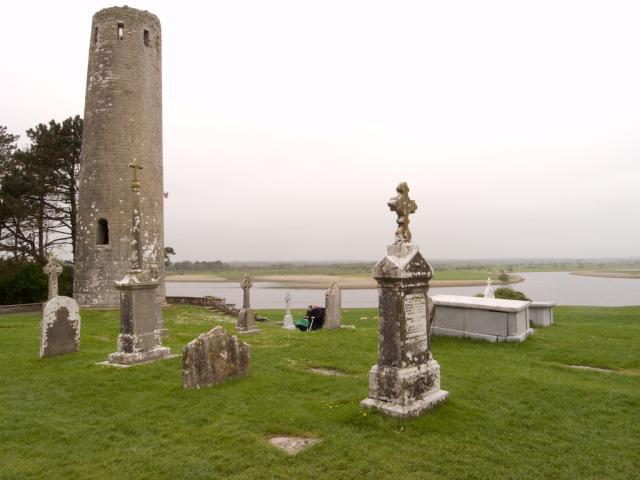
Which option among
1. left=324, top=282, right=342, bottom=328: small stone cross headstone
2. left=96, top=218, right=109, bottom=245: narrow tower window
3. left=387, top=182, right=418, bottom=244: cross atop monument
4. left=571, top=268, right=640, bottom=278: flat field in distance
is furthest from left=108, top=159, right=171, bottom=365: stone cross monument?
left=571, top=268, right=640, bottom=278: flat field in distance

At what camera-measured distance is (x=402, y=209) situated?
662cm

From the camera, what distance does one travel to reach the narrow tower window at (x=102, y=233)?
70.0 feet

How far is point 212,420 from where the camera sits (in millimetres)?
5961

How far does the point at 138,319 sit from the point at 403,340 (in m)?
5.77

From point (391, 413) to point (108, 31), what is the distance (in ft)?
72.5

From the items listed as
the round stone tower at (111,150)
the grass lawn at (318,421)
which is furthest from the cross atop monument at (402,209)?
the round stone tower at (111,150)

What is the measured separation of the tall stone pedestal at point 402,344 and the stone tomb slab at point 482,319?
533 cm

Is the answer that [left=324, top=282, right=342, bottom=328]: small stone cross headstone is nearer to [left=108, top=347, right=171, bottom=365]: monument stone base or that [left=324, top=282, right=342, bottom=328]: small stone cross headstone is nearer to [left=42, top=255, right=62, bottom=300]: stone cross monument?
[left=108, top=347, right=171, bottom=365]: monument stone base

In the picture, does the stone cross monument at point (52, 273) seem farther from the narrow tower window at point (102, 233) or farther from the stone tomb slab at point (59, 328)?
the narrow tower window at point (102, 233)

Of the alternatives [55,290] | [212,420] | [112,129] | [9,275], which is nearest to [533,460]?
[212,420]

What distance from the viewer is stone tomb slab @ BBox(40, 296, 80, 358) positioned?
32.6 feet

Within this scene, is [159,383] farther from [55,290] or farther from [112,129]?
[112,129]

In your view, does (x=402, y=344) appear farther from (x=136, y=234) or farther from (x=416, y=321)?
(x=136, y=234)

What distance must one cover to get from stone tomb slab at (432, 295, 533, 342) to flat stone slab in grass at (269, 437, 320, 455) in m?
7.24
